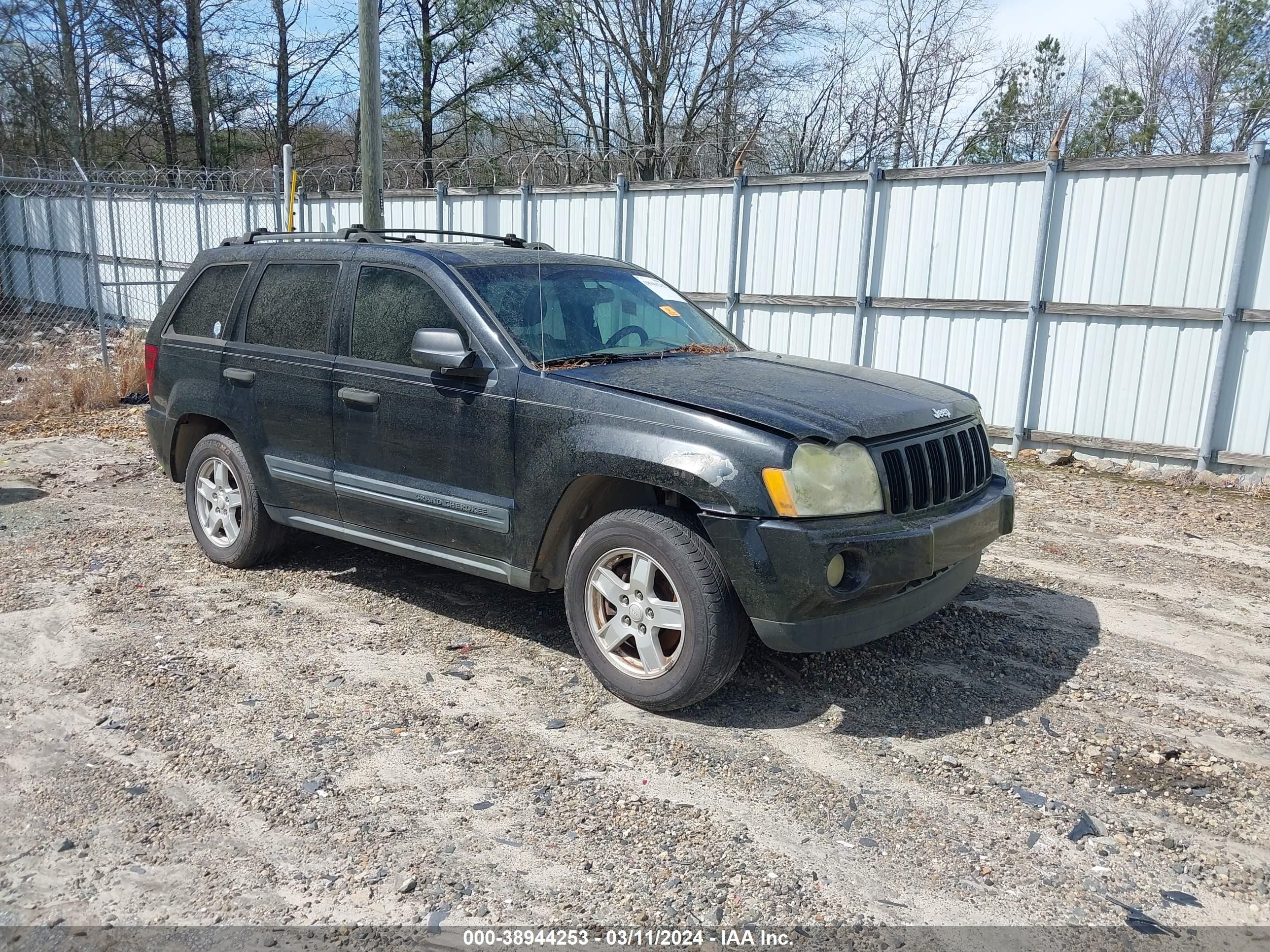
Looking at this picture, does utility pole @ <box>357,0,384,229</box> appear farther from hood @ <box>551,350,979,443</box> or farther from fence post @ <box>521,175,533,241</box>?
hood @ <box>551,350,979,443</box>

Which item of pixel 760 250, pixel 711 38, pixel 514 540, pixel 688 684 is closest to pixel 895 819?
pixel 688 684

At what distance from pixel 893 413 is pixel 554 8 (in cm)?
2668

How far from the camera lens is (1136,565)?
247 inches

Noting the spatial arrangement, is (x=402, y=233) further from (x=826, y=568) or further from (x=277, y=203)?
(x=277, y=203)

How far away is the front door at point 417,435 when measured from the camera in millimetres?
4426

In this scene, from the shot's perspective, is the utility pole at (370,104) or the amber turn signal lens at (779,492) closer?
the amber turn signal lens at (779,492)

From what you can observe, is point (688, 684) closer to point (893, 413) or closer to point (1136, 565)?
point (893, 413)

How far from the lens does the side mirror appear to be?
4.32m

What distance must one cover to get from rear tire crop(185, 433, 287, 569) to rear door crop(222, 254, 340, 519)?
0.18 m

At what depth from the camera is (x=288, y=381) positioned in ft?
17.2

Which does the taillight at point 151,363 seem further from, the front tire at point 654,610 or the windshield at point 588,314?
the front tire at point 654,610

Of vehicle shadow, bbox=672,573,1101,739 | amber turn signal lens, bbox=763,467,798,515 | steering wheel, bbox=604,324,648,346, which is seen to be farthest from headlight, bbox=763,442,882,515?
steering wheel, bbox=604,324,648,346

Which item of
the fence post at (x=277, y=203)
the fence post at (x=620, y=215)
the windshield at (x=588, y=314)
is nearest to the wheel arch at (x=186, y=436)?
the windshield at (x=588, y=314)

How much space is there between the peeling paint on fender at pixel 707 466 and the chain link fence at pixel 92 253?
40.5 feet
